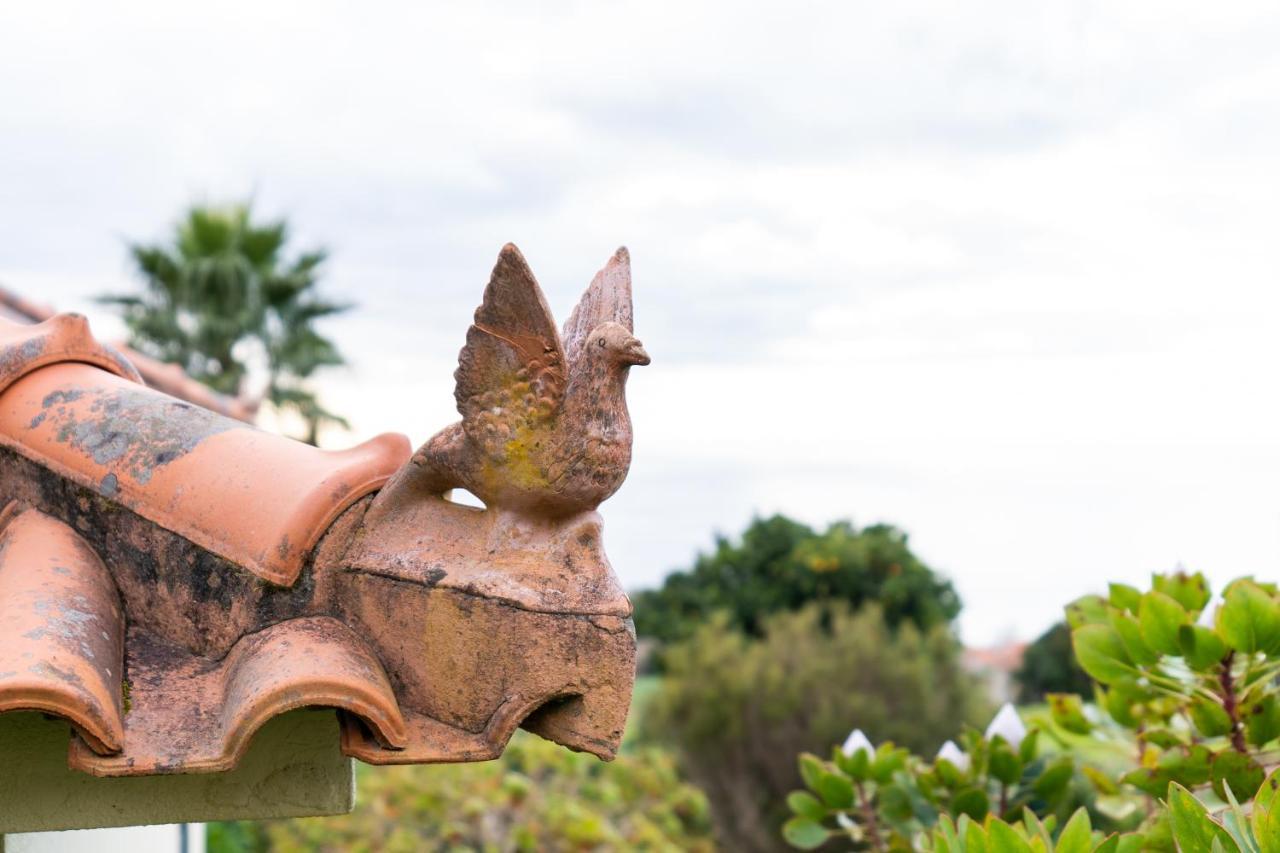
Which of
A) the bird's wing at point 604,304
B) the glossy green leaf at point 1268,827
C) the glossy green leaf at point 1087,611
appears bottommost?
the glossy green leaf at point 1268,827

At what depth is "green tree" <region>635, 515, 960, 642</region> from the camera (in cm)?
1633

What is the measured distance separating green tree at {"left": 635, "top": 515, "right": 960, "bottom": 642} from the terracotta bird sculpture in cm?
1415

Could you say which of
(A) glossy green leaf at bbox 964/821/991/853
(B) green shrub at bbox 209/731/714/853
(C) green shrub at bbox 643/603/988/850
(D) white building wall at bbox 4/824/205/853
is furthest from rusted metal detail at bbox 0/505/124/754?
(C) green shrub at bbox 643/603/988/850

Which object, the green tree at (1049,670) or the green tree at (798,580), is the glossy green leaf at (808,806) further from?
the green tree at (798,580)

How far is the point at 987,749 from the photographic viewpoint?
298 cm

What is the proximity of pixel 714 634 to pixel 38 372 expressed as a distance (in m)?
10.8

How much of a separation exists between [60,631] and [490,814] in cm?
544

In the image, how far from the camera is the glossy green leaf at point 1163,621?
221 centimetres

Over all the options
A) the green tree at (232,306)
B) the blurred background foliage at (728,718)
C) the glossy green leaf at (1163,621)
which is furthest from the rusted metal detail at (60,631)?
the green tree at (232,306)

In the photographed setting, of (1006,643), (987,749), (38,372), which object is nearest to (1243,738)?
(987,749)

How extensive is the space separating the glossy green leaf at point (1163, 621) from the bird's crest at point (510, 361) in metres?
1.19

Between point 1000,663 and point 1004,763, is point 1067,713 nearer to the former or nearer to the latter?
point 1004,763

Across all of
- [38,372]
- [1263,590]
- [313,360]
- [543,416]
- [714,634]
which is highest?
[313,360]

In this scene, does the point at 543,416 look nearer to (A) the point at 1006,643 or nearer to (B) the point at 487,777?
(B) the point at 487,777
